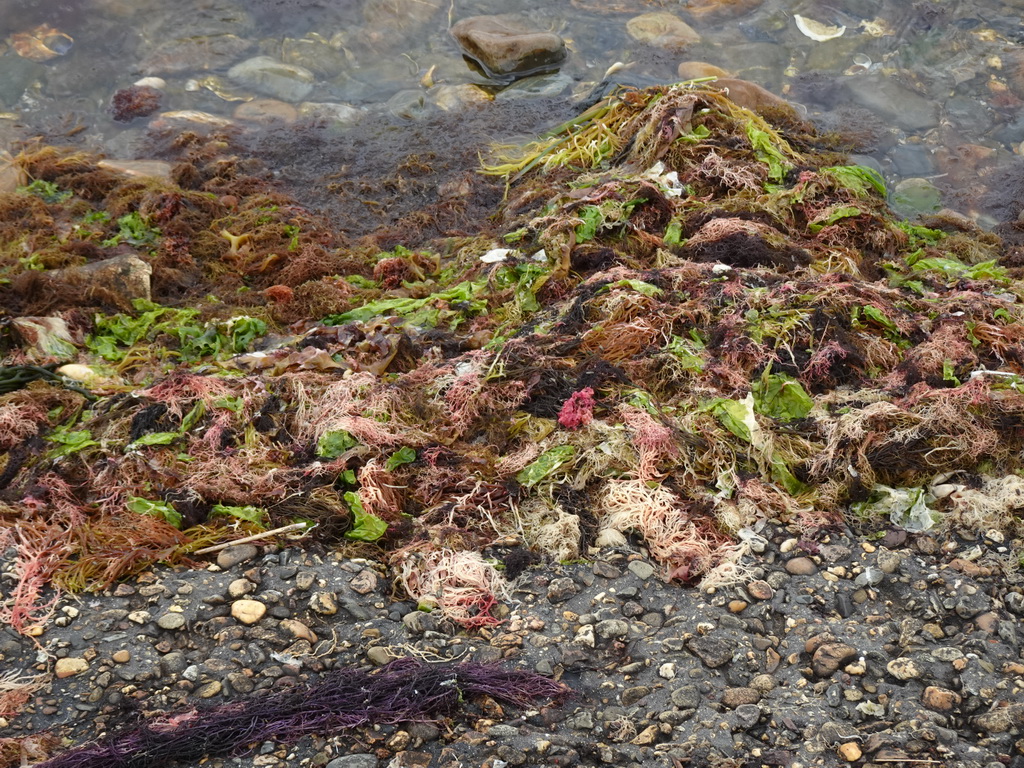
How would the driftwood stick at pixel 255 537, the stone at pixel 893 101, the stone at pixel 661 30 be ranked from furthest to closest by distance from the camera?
the stone at pixel 661 30
the stone at pixel 893 101
the driftwood stick at pixel 255 537

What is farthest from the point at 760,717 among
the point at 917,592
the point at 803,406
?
the point at 803,406

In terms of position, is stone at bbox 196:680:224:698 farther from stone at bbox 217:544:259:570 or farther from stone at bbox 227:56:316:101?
stone at bbox 227:56:316:101

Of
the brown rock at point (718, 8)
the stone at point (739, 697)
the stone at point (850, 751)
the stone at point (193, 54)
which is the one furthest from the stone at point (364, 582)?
the brown rock at point (718, 8)

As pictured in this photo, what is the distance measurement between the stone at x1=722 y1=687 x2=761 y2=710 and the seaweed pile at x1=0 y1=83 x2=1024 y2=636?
634mm

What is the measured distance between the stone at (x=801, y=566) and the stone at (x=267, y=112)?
830 cm

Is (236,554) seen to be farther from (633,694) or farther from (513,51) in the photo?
(513,51)

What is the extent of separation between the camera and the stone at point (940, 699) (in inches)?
119

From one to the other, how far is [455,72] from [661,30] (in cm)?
Answer: 299

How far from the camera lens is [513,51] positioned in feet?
34.9

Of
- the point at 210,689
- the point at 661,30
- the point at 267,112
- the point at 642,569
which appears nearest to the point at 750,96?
the point at 661,30

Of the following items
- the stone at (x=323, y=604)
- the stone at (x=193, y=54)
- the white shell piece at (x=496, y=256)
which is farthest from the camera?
Answer: the stone at (x=193, y=54)

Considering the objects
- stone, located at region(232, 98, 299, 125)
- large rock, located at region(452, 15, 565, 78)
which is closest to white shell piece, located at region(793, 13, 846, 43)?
large rock, located at region(452, 15, 565, 78)

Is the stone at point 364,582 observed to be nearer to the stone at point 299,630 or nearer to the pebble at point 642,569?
the stone at point 299,630

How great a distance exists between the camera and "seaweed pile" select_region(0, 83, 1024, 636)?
401 centimetres
